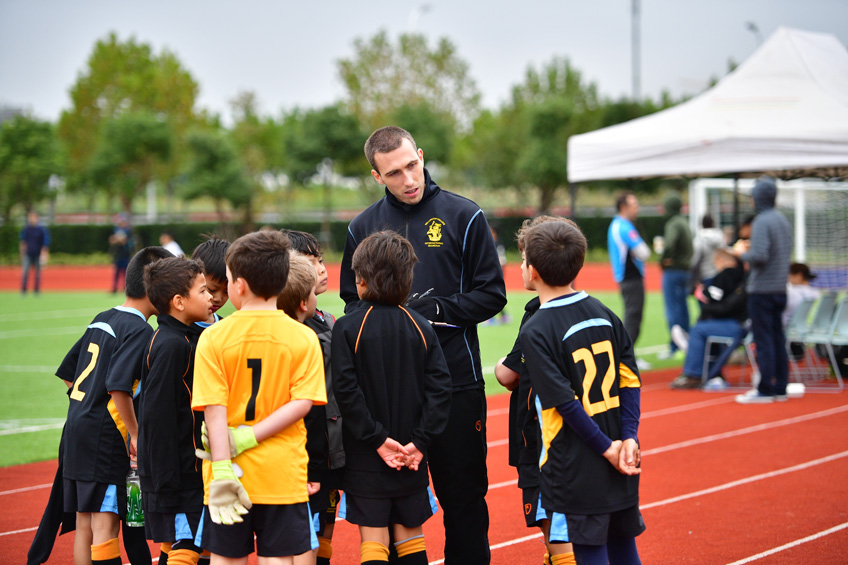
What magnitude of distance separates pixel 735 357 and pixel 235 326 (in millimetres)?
9211

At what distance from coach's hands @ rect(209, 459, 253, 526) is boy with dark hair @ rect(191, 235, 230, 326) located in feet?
3.09

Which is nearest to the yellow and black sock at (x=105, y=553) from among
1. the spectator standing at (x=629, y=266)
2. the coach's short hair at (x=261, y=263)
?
the coach's short hair at (x=261, y=263)

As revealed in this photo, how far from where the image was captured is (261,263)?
290cm

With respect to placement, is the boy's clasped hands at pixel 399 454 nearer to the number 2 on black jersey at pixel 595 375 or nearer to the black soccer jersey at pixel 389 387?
the black soccer jersey at pixel 389 387

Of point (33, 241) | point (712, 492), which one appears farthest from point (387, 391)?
point (33, 241)

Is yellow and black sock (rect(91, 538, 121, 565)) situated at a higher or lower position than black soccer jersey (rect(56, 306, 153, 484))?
lower

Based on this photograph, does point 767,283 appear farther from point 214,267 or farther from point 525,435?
point 214,267

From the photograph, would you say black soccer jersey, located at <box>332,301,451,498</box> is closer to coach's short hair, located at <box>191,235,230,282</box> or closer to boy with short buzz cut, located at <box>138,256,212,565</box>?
boy with short buzz cut, located at <box>138,256,212,565</box>

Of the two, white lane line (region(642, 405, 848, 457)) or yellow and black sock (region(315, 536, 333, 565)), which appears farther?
white lane line (region(642, 405, 848, 457))

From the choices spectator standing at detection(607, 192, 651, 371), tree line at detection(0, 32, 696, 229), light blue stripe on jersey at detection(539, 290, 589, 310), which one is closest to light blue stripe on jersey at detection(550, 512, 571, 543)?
light blue stripe on jersey at detection(539, 290, 589, 310)

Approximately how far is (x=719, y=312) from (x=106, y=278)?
25171 millimetres

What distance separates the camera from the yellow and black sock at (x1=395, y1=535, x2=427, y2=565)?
3145 mm

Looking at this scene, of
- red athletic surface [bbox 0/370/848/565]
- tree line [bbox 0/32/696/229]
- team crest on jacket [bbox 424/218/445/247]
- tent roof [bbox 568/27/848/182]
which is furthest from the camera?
tree line [bbox 0/32/696/229]

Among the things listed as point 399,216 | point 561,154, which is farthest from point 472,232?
point 561,154
